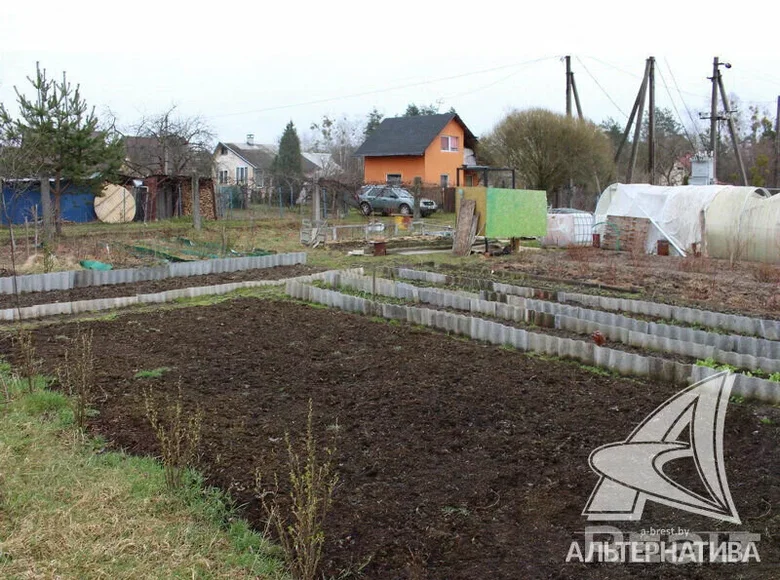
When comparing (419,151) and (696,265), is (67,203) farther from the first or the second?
(696,265)

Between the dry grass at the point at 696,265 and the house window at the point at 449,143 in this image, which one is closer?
the dry grass at the point at 696,265

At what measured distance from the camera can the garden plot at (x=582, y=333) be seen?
6.65 meters

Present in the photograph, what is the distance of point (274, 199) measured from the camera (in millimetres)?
30938

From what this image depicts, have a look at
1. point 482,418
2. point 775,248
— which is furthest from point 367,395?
point 775,248

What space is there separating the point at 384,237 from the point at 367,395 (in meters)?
15.4

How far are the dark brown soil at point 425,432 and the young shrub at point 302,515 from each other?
121 mm

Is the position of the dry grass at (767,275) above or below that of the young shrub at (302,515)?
above

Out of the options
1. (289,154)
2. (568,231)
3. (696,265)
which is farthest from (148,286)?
(289,154)

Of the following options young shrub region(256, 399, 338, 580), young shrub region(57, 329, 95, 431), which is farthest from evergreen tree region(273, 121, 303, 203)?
young shrub region(256, 399, 338, 580)

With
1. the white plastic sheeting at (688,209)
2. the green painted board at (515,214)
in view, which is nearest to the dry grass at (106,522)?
the green painted board at (515,214)

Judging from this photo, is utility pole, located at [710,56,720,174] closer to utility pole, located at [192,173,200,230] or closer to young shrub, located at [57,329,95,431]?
utility pole, located at [192,173,200,230]

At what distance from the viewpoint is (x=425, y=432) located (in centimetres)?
534

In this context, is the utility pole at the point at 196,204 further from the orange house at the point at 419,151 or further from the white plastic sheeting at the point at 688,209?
the orange house at the point at 419,151

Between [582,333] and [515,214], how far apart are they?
9.61 metres
